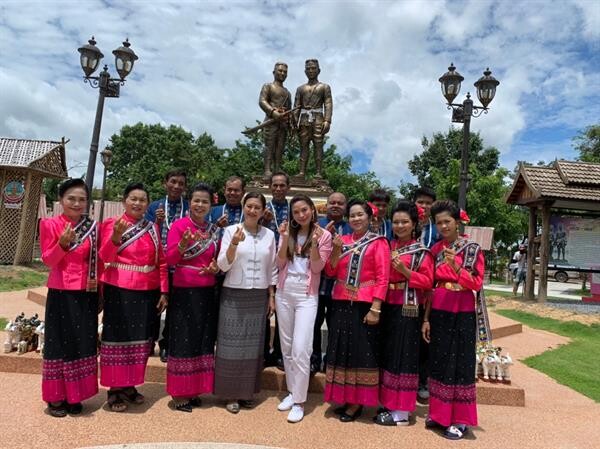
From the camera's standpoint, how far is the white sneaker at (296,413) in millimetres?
3498

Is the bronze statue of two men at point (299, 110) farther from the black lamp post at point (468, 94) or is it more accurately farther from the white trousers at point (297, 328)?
the white trousers at point (297, 328)

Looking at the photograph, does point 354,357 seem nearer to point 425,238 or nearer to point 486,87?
point 425,238

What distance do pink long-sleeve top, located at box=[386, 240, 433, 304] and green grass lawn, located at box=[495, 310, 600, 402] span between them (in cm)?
280

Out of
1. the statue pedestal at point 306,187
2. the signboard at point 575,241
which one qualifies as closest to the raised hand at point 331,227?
the statue pedestal at point 306,187

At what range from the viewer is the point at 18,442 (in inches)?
116

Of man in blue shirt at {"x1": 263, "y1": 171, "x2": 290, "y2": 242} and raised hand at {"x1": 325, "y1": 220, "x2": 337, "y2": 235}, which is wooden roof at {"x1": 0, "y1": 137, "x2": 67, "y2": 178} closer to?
man in blue shirt at {"x1": 263, "y1": 171, "x2": 290, "y2": 242}

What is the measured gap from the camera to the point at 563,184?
447 inches

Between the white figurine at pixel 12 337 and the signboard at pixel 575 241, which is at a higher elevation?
the signboard at pixel 575 241

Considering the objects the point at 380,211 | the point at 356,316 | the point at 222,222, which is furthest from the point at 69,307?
the point at 380,211

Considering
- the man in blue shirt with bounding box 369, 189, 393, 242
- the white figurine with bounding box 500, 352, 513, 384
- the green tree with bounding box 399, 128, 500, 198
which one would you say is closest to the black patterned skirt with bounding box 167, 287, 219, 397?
the man in blue shirt with bounding box 369, 189, 393, 242

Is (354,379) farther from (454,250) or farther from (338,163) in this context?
(338,163)

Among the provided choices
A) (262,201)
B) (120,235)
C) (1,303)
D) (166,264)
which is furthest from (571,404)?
(1,303)

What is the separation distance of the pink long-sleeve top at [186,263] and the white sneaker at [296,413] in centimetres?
117

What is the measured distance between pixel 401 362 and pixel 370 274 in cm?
71
